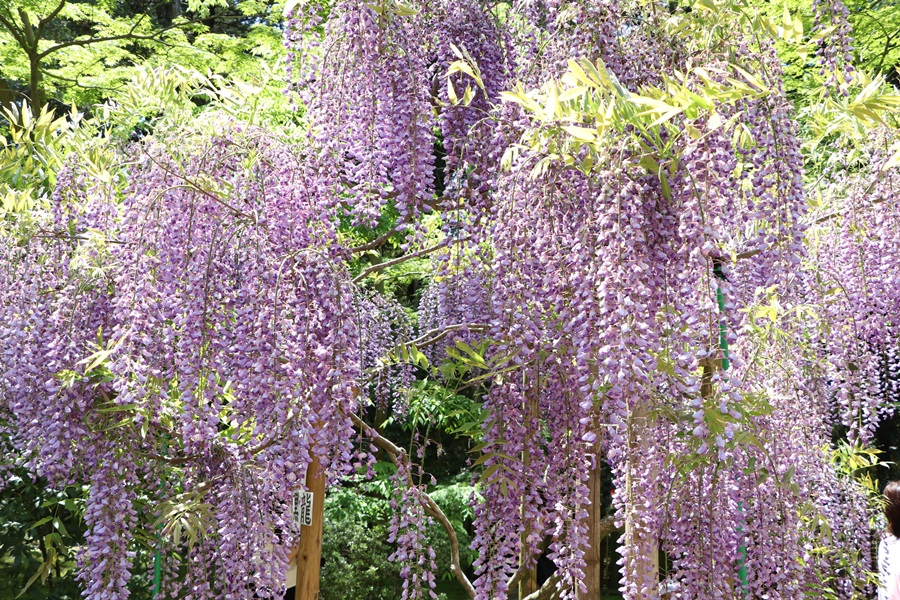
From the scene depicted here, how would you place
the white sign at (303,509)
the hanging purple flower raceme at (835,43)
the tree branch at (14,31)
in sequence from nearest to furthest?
1. the hanging purple flower raceme at (835,43)
2. the white sign at (303,509)
3. the tree branch at (14,31)

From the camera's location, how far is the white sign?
379 centimetres

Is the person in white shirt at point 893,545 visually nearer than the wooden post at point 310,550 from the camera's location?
Yes

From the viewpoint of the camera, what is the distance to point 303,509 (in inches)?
154

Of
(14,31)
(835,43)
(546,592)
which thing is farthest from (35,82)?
(835,43)

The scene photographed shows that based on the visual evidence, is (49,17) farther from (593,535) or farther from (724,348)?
(724,348)

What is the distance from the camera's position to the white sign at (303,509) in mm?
3795

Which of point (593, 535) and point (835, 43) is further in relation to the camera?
point (593, 535)

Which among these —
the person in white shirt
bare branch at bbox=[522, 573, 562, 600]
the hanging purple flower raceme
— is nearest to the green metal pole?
the person in white shirt

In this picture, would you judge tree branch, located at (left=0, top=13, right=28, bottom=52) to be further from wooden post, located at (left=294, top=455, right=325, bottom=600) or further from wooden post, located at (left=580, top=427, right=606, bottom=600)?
wooden post, located at (left=580, top=427, right=606, bottom=600)

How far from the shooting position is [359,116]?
3193 millimetres

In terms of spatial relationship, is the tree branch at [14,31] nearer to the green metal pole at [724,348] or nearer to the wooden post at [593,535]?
the wooden post at [593,535]

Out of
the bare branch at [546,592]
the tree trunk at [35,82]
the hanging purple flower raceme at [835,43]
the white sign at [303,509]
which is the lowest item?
the bare branch at [546,592]

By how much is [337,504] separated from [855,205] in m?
4.54

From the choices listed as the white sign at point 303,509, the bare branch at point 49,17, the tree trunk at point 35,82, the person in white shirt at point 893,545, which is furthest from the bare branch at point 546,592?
the bare branch at point 49,17
